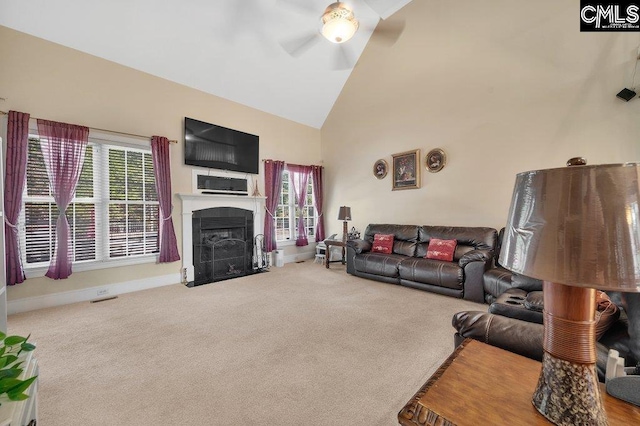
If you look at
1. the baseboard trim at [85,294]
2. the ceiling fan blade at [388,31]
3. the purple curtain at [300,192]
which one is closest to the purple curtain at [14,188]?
the baseboard trim at [85,294]

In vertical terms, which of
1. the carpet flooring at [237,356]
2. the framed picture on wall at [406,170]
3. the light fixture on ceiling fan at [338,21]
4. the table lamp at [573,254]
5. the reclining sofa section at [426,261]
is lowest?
the carpet flooring at [237,356]

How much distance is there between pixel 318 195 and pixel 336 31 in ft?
13.5

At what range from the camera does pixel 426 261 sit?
13.6ft

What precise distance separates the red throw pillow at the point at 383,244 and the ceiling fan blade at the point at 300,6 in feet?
13.4

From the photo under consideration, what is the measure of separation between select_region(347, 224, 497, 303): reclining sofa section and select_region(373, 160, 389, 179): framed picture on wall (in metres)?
1.14

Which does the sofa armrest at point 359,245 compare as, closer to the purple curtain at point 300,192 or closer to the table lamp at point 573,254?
the purple curtain at point 300,192

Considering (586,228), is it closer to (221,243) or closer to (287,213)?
(221,243)

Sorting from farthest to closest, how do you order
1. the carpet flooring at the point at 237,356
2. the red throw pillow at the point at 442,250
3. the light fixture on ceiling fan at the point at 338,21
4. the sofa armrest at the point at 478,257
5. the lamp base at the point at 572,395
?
the red throw pillow at the point at 442,250 → the sofa armrest at the point at 478,257 → the light fixture on ceiling fan at the point at 338,21 → the carpet flooring at the point at 237,356 → the lamp base at the point at 572,395

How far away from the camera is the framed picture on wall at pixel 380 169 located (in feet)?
18.8

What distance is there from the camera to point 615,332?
4.69 feet

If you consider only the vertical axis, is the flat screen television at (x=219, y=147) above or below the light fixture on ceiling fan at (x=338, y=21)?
below

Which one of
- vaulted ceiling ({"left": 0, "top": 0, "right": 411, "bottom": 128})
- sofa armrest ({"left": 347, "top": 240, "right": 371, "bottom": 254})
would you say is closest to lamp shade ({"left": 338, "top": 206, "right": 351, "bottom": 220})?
sofa armrest ({"left": 347, "top": 240, "right": 371, "bottom": 254})

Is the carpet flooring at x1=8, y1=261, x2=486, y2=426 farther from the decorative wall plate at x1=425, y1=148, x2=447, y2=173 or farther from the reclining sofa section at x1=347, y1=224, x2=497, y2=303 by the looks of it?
the decorative wall plate at x1=425, y1=148, x2=447, y2=173

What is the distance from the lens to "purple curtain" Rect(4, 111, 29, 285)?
3158 millimetres
